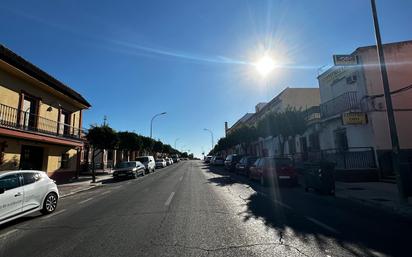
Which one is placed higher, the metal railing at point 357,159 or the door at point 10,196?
the metal railing at point 357,159

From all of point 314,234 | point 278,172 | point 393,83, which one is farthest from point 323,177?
point 393,83

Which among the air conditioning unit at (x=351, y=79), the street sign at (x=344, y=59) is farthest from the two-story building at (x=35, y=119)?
the air conditioning unit at (x=351, y=79)

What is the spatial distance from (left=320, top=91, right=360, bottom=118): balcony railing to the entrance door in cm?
2213

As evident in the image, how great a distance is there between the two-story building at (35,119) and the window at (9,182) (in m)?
8.22

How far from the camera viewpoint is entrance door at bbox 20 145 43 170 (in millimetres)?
18798

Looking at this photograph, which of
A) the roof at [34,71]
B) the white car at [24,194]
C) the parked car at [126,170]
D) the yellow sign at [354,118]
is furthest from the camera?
the parked car at [126,170]

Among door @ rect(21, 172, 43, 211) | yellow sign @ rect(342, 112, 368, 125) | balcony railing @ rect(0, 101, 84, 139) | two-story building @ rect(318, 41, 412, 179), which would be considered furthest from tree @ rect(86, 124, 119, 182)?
yellow sign @ rect(342, 112, 368, 125)

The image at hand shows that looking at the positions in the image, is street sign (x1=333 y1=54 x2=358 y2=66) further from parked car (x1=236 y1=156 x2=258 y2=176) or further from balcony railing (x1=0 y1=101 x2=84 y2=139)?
balcony railing (x1=0 y1=101 x2=84 y2=139)

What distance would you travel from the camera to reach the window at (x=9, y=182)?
775 centimetres

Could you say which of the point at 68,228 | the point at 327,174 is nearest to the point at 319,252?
the point at 68,228

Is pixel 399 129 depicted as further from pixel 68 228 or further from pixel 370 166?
pixel 68 228

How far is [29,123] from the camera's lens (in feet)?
62.5

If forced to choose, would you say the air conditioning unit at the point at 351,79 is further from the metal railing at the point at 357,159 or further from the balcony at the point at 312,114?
the balcony at the point at 312,114

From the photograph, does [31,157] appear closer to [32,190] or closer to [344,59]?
[32,190]
